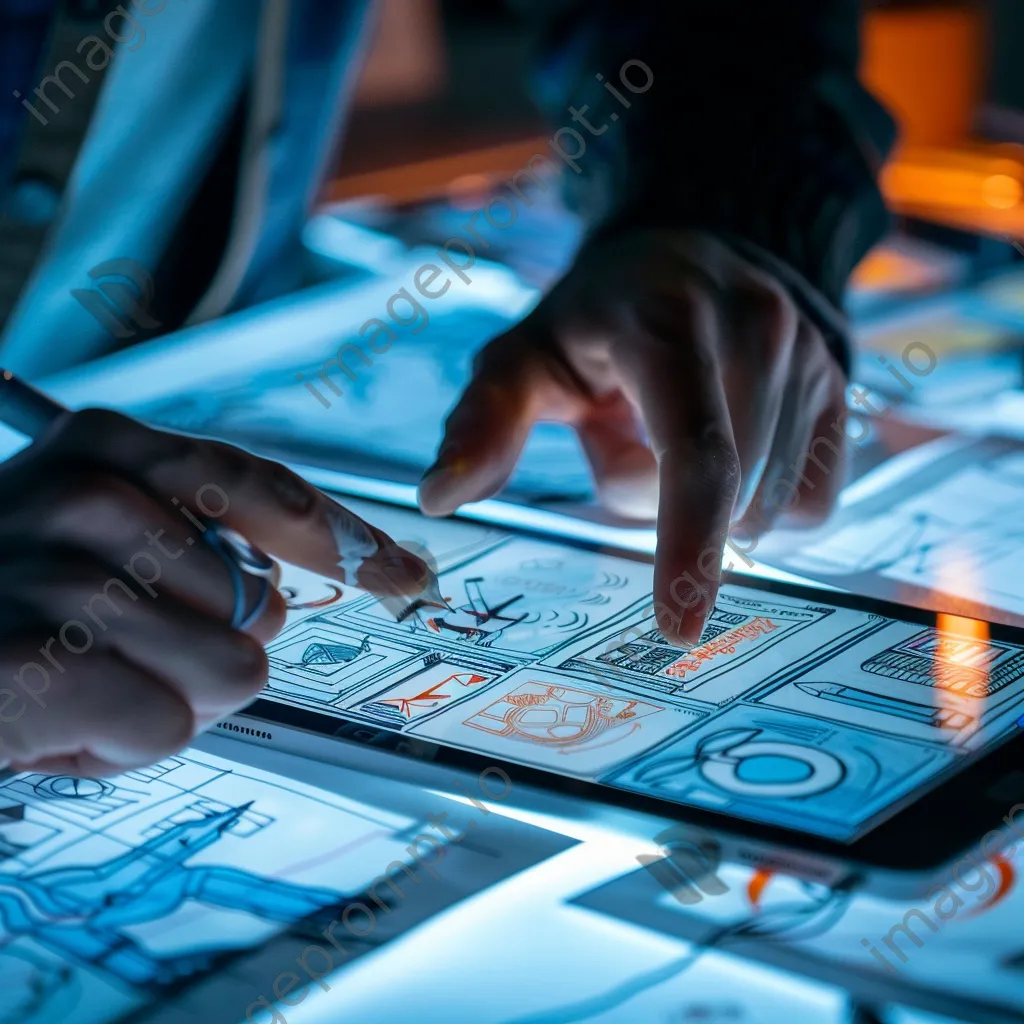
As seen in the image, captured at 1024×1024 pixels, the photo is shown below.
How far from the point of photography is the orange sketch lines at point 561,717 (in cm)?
48

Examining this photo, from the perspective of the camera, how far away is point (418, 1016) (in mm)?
369

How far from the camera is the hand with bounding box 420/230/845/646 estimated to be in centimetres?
56

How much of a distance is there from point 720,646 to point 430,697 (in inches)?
5.3

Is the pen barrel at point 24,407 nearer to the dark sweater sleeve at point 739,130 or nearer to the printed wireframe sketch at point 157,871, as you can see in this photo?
the printed wireframe sketch at point 157,871

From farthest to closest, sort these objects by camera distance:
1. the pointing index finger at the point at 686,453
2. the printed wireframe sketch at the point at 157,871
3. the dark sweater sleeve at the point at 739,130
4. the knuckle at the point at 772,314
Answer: the dark sweater sleeve at the point at 739,130, the knuckle at the point at 772,314, the pointing index finger at the point at 686,453, the printed wireframe sketch at the point at 157,871

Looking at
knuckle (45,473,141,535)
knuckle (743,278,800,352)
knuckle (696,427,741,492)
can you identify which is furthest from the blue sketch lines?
knuckle (743,278,800,352)

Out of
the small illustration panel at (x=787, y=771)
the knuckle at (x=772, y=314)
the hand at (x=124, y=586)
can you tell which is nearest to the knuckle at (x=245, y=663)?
the hand at (x=124, y=586)

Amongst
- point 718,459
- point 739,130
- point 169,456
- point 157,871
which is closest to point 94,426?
point 169,456

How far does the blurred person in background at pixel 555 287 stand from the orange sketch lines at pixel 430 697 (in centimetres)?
7

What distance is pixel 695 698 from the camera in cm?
50

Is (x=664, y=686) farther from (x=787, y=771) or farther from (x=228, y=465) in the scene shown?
(x=228, y=465)

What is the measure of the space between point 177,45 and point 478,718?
669mm

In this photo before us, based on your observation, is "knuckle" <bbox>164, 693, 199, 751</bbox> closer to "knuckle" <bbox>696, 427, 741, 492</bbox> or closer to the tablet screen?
the tablet screen

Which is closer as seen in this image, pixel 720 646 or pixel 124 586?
pixel 124 586
